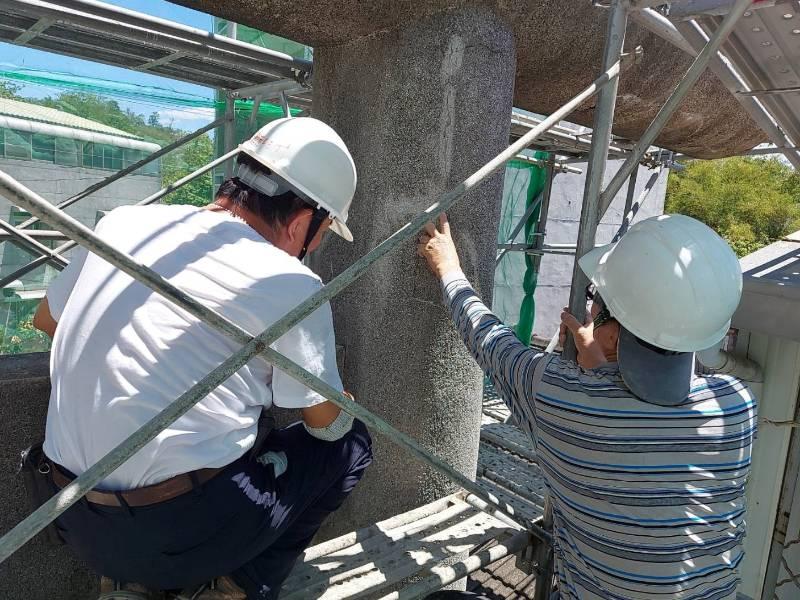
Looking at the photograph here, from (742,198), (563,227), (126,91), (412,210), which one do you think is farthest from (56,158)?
(742,198)

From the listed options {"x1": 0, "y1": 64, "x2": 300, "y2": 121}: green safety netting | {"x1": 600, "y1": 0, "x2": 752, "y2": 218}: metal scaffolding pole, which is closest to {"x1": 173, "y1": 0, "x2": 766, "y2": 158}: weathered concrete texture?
{"x1": 600, "y1": 0, "x2": 752, "y2": 218}: metal scaffolding pole

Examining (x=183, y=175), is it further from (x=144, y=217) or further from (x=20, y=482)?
(x=144, y=217)

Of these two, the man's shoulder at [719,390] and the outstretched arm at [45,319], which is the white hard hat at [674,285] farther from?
the outstretched arm at [45,319]

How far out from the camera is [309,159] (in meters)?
1.87

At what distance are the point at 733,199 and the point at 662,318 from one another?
1211 inches

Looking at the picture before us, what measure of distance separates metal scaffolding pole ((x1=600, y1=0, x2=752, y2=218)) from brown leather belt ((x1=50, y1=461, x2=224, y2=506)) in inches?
66.5

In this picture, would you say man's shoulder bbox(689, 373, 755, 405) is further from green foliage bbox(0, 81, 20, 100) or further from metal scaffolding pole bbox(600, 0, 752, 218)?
green foliage bbox(0, 81, 20, 100)

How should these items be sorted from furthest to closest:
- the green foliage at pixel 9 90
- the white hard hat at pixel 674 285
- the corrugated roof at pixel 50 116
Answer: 1. the corrugated roof at pixel 50 116
2. the green foliage at pixel 9 90
3. the white hard hat at pixel 674 285

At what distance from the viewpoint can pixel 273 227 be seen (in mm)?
1853

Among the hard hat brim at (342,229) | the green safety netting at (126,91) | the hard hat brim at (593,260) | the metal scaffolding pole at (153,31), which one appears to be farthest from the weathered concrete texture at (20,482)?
the green safety netting at (126,91)

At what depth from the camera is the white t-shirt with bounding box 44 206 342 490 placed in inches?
58.1

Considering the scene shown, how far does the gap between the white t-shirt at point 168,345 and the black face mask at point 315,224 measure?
0.25m

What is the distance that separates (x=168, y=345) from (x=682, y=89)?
73.6 inches

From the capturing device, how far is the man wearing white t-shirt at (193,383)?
4.91 feet
